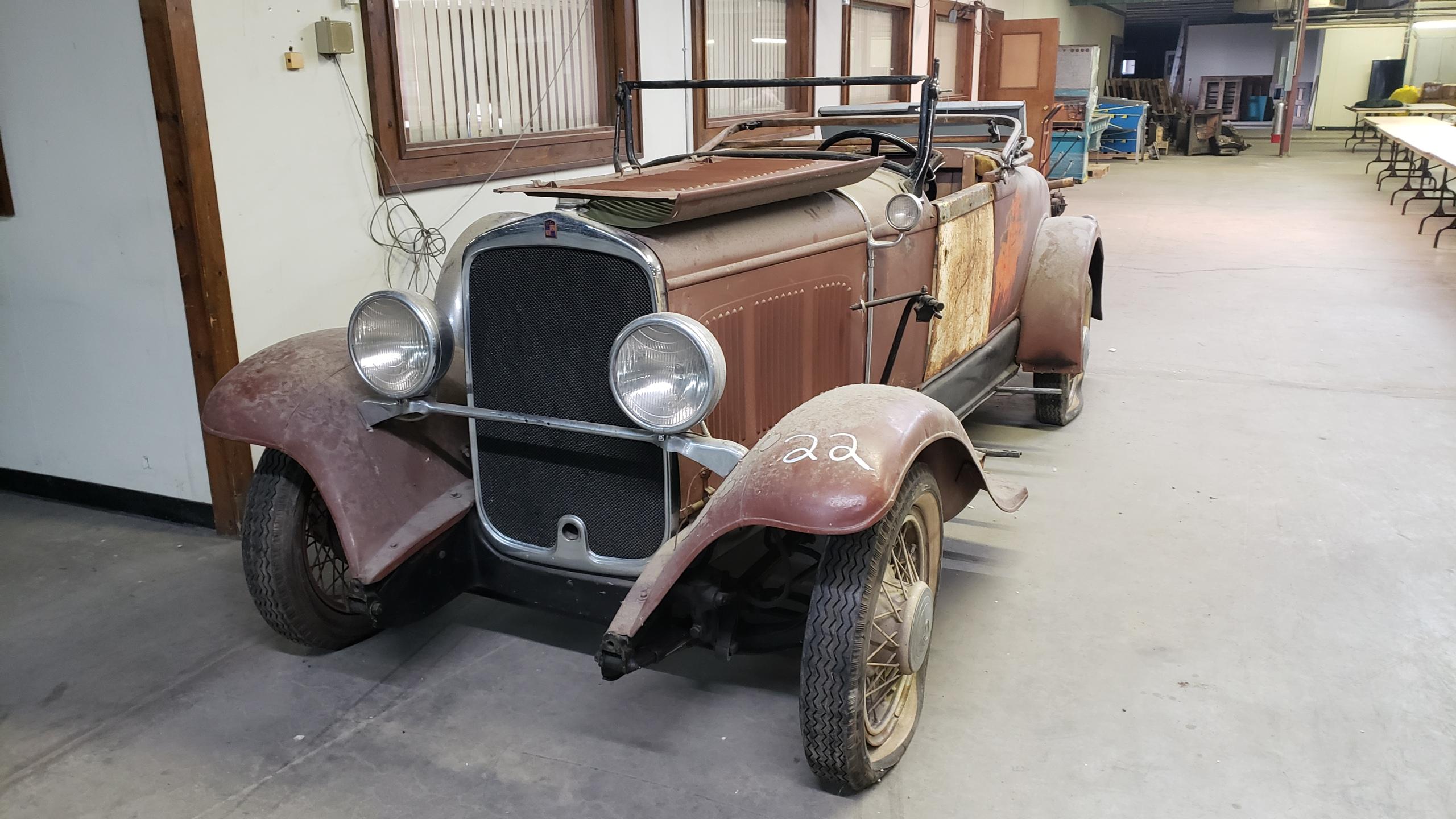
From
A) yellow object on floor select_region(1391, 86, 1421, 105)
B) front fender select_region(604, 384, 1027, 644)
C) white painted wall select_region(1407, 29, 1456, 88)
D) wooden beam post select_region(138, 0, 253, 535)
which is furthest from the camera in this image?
white painted wall select_region(1407, 29, 1456, 88)

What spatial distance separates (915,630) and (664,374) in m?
0.75

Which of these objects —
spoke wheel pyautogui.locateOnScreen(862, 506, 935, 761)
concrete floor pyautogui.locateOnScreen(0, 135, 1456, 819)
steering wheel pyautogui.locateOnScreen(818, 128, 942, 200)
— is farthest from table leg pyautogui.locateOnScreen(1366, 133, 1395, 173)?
spoke wheel pyautogui.locateOnScreen(862, 506, 935, 761)

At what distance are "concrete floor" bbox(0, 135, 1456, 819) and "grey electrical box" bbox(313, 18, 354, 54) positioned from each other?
5.64 feet

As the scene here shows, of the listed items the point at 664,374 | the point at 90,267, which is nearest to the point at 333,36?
the point at 90,267

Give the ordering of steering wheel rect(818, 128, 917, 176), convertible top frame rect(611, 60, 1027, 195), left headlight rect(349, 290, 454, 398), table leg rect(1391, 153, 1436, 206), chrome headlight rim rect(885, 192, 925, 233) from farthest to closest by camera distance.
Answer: table leg rect(1391, 153, 1436, 206)
steering wheel rect(818, 128, 917, 176)
convertible top frame rect(611, 60, 1027, 195)
chrome headlight rim rect(885, 192, 925, 233)
left headlight rect(349, 290, 454, 398)

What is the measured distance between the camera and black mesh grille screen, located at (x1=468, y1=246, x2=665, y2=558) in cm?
225

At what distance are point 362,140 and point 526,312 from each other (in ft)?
6.20

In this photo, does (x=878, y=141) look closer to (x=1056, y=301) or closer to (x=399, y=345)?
(x=1056, y=301)

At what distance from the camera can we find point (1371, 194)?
1237 centimetres

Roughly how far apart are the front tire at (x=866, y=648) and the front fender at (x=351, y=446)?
981mm

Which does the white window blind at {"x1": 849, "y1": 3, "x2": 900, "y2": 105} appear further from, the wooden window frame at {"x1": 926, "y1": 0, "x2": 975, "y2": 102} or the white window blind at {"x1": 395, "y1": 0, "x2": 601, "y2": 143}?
the white window blind at {"x1": 395, "y1": 0, "x2": 601, "y2": 143}

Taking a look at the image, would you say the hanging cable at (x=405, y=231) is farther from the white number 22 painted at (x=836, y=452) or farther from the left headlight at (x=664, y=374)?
the white number 22 painted at (x=836, y=452)

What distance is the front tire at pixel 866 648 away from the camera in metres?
2.01

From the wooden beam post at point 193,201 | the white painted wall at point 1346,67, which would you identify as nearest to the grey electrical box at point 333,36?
the wooden beam post at point 193,201
